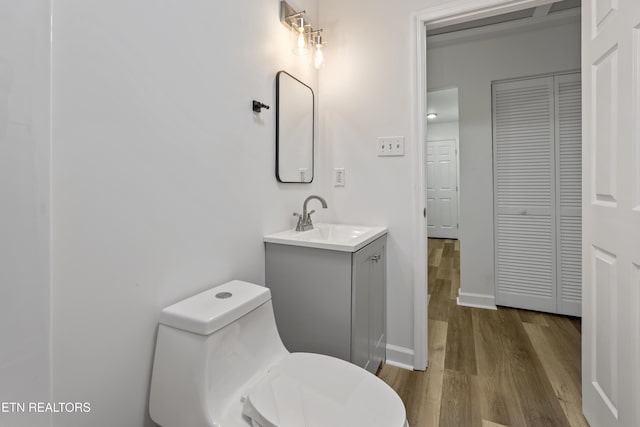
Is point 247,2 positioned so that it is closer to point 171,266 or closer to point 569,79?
point 171,266

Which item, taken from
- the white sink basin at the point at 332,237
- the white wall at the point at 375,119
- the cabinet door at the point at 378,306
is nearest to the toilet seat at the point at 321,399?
the white sink basin at the point at 332,237

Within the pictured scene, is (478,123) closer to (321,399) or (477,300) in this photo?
(477,300)

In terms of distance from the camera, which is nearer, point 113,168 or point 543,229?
point 113,168

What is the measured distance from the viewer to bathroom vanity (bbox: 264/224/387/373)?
1325 mm

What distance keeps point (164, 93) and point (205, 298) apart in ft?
2.31

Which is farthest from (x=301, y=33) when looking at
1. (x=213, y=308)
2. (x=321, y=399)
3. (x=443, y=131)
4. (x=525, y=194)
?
(x=443, y=131)

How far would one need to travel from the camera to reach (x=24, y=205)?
2.17ft

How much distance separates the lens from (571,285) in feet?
7.93

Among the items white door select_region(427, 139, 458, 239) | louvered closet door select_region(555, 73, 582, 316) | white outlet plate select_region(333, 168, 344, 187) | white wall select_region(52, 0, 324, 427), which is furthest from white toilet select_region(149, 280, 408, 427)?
white door select_region(427, 139, 458, 239)

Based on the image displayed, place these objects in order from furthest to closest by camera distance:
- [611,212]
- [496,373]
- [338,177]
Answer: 1. [338,177]
2. [496,373]
3. [611,212]

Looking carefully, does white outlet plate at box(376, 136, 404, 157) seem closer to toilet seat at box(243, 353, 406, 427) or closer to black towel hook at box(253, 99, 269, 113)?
black towel hook at box(253, 99, 269, 113)

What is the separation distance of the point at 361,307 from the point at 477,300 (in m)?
1.77

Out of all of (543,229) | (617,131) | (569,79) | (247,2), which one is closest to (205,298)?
(247,2)

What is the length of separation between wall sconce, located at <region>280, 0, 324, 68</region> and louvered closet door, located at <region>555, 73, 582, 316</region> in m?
1.99
